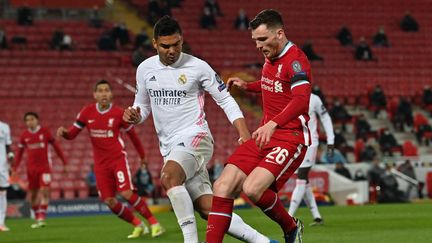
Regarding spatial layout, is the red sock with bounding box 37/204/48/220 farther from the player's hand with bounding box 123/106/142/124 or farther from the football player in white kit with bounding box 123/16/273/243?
the player's hand with bounding box 123/106/142/124

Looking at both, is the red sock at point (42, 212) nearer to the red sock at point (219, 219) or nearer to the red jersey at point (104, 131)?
the red jersey at point (104, 131)

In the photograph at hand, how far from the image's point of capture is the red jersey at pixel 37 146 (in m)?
19.5

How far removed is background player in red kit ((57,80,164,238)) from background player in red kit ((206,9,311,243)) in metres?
5.52

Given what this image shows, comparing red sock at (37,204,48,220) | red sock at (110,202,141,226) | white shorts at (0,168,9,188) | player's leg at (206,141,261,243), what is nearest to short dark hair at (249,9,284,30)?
player's leg at (206,141,261,243)

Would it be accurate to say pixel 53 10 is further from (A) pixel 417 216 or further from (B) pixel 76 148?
(A) pixel 417 216

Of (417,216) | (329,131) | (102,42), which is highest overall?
(102,42)

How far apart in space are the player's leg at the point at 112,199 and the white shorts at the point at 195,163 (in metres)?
4.85

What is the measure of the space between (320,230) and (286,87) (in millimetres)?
5679

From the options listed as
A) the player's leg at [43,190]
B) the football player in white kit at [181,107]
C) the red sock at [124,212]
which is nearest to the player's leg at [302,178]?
the red sock at [124,212]

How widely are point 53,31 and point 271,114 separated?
25.4 metres

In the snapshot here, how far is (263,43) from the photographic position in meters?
8.76

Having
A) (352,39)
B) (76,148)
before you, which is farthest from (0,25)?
(352,39)

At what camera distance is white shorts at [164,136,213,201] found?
9250mm

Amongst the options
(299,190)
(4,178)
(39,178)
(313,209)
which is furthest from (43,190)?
(313,209)
